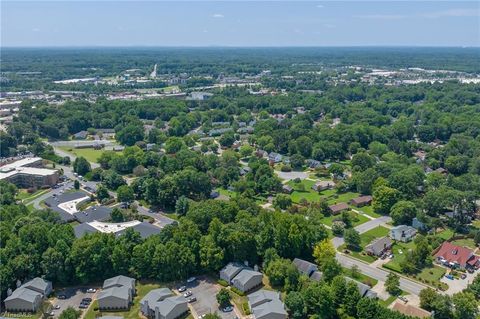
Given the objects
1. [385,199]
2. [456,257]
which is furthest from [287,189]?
[456,257]

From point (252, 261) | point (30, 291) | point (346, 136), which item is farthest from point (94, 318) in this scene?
point (346, 136)

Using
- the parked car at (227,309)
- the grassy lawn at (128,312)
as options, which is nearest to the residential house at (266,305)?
the parked car at (227,309)

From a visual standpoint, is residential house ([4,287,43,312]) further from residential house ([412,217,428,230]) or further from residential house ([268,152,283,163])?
residential house ([268,152,283,163])

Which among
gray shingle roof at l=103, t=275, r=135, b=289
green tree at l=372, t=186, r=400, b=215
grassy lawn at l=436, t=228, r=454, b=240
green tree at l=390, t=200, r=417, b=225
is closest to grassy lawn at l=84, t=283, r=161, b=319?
gray shingle roof at l=103, t=275, r=135, b=289

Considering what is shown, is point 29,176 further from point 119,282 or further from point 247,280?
point 247,280

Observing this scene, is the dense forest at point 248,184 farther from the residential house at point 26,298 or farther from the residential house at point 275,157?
the residential house at point 275,157
